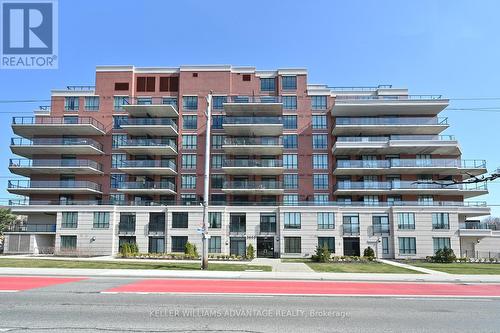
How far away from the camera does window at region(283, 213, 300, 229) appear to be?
48844 mm

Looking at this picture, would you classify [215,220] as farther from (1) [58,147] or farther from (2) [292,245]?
(1) [58,147]

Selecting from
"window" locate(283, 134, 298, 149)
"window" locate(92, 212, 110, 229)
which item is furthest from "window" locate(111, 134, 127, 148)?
"window" locate(283, 134, 298, 149)

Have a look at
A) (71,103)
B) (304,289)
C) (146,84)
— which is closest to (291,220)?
(146,84)

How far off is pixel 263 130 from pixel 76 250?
27398mm

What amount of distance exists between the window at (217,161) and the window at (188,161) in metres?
2.66

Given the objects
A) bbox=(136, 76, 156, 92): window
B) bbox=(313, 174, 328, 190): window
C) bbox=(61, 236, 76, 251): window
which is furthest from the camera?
bbox=(136, 76, 156, 92): window

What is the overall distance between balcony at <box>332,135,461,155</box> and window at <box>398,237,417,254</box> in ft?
39.4

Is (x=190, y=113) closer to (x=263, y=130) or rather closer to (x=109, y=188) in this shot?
(x=263, y=130)

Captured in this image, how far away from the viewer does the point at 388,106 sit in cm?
5403

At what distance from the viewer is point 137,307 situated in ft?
38.6

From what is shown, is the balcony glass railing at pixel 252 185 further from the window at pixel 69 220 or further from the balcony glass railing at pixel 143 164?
the window at pixel 69 220

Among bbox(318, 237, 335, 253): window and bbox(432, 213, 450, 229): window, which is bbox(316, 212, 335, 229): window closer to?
bbox(318, 237, 335, 253): window

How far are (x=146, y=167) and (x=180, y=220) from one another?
896cm

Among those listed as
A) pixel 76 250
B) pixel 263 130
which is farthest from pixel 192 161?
pixel 76 250
